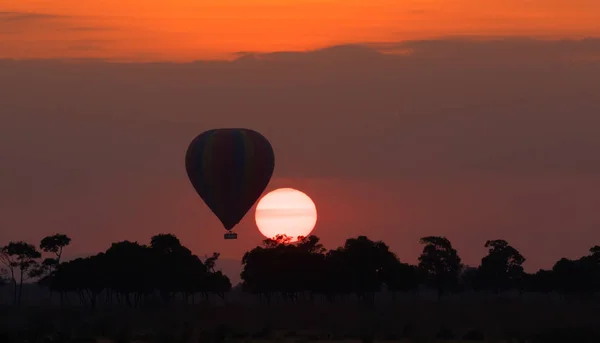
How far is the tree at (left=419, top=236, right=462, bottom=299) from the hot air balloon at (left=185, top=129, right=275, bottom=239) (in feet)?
179

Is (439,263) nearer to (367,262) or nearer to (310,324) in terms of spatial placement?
(367,262)

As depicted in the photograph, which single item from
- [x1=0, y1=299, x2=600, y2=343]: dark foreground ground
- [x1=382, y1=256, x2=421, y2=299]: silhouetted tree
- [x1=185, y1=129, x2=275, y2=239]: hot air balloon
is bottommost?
[x1=0, y1=299, x2=600, y2=343]: dark foreground ground

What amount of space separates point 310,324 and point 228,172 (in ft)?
48.9

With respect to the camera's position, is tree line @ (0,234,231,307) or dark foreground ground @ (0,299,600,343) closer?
dark foreground ground @ (0,299,600,343)

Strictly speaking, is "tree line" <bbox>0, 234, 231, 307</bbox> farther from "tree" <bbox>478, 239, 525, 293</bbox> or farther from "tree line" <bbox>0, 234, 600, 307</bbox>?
"tree" <bbox>478, 239, 525, 293</bbox>

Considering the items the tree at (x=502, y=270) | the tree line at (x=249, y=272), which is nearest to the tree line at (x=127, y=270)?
the tree line at (x=249, y=272)

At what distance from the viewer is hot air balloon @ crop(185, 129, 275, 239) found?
101 m

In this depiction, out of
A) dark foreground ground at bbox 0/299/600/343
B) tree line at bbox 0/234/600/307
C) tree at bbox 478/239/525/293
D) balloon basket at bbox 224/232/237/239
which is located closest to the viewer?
dark foreground ground at bbox 0/299/600/343

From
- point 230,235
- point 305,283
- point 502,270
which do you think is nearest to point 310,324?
point 230,235

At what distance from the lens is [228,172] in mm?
100875

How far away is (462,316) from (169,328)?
26.1 meters

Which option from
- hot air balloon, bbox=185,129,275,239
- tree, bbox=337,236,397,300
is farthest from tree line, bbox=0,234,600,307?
hot air balloon, bbox=185,129,275,239

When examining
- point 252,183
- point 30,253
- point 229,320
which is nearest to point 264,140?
point 252,183

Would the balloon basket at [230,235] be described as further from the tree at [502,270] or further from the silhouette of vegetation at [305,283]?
the tree at [502,270]
